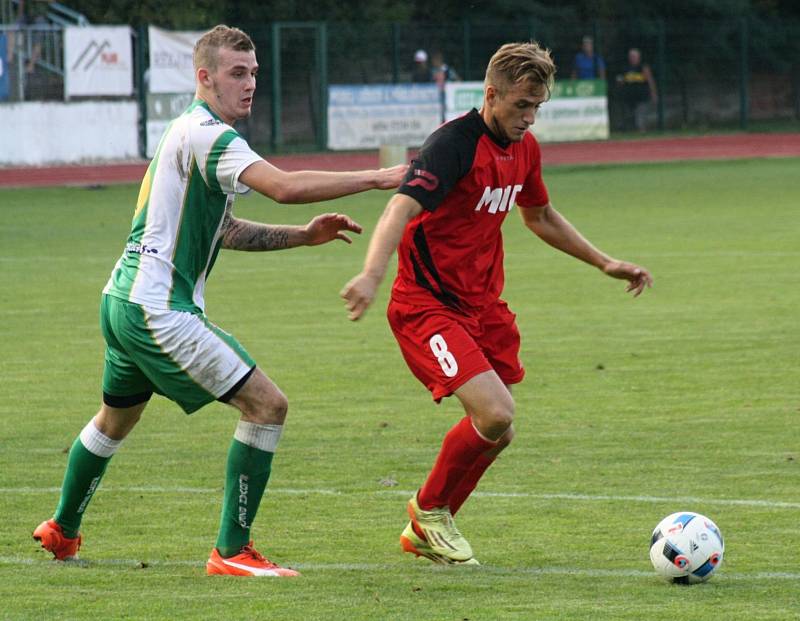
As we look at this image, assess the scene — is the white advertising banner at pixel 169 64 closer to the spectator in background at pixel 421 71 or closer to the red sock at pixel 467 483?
the spectator in background at pixel 421 71

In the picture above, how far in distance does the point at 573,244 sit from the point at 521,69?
3.63 ft

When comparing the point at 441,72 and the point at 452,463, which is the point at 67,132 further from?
the point at 452,463

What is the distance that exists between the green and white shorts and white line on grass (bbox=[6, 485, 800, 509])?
176 cm

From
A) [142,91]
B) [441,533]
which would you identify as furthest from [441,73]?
[441,533]

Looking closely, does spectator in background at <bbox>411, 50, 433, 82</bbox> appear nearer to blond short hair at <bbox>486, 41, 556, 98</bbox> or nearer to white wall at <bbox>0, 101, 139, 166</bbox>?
white wall at <bbox>0, 101, 139, 166</bbox>

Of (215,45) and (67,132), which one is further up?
(215,45)

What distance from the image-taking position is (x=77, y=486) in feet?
20.1

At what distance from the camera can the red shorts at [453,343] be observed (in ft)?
20.1

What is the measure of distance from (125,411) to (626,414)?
4025mm

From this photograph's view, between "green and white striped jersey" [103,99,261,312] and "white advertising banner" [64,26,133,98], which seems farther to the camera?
"white advertising banner" [64,26,133,98]

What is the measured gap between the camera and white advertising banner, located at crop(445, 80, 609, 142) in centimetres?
3562

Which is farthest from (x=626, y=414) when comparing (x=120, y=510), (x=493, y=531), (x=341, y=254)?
(x=341, y=254)

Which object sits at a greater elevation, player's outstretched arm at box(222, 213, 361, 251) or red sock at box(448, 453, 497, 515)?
player's outstretched arm at box(222, 213, 361, 251)

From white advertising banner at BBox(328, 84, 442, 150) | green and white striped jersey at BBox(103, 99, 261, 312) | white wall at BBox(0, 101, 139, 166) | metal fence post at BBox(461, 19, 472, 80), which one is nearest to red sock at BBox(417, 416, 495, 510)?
green and white striped jersey at BBox(103, 99, 261, 312)
